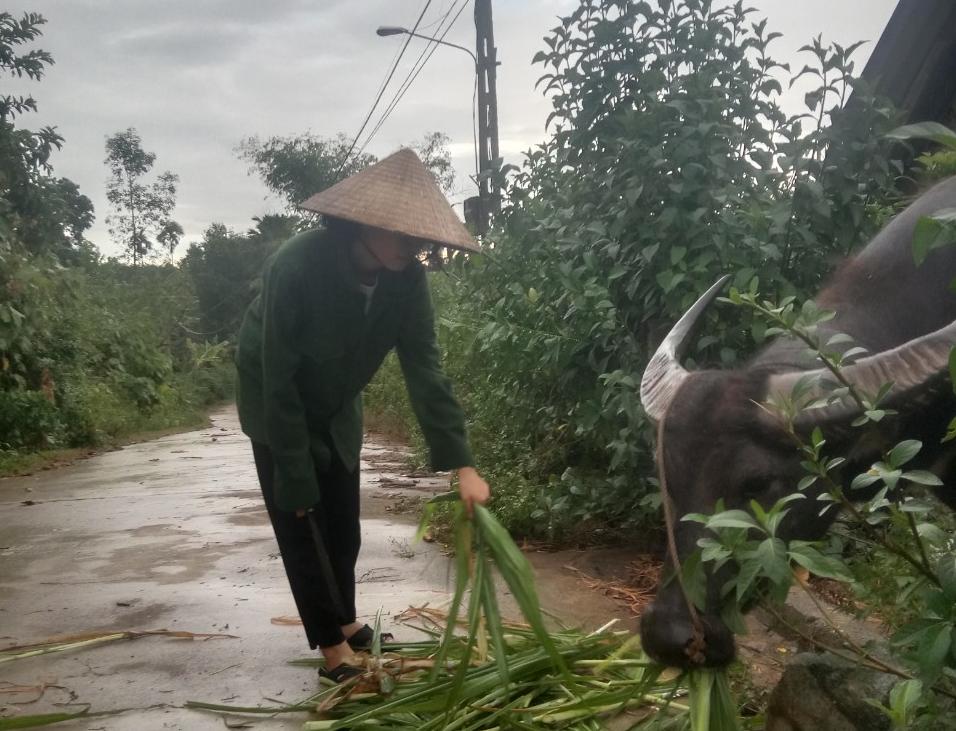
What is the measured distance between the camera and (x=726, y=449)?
107 inches

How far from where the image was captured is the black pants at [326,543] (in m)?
3.20

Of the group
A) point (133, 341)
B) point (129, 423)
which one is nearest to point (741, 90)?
point (129, 423)

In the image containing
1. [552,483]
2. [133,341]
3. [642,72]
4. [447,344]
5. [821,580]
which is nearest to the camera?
[821,580]

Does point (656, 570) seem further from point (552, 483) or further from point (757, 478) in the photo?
point (757, 478)

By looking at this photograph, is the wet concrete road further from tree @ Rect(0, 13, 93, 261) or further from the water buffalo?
tree @ Rect(0, 13, 93, 261)

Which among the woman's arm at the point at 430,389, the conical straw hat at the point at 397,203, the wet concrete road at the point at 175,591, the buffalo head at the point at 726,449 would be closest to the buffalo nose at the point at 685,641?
the buffalo head at the point at 726,449

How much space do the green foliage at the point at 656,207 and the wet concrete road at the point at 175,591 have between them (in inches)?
31.8

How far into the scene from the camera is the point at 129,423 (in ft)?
50.9

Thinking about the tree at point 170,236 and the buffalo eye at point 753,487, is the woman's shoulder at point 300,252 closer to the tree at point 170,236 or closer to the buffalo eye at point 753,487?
the buffalo eye at point 753,487

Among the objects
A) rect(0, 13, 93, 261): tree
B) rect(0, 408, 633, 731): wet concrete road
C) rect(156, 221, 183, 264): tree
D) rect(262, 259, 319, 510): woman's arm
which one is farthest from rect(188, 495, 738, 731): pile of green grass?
rect(156, 221, 183, 264): tree

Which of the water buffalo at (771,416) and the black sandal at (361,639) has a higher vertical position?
the water buffalo at (771,416)

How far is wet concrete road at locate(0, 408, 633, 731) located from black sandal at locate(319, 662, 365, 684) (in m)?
0.08

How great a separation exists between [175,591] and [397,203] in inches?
96.4

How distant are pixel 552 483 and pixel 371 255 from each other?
91.3 inches
